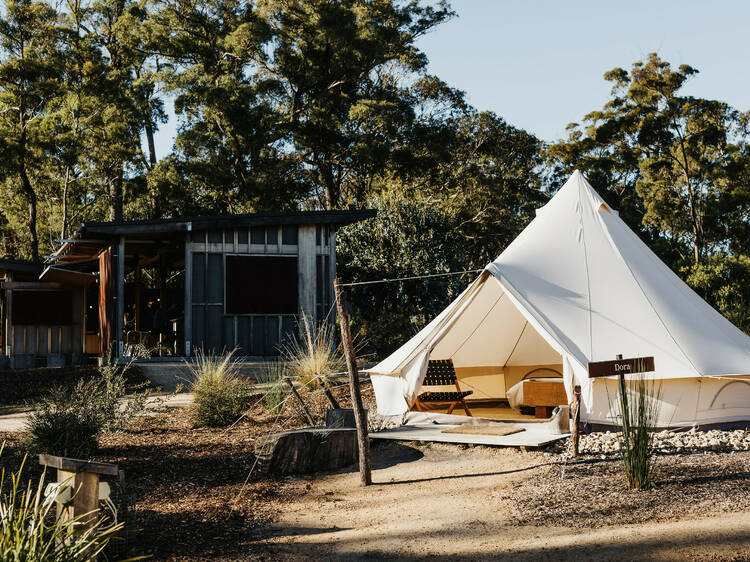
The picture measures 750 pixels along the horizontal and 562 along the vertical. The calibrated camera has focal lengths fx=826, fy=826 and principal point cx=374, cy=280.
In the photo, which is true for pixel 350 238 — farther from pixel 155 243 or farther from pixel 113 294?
pixel 113 294

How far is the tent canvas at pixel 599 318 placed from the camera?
337 inches

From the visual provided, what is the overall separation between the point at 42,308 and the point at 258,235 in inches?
267

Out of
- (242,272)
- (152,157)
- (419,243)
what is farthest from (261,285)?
(152,157)

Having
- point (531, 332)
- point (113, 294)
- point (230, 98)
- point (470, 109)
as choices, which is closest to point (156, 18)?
point (230, 98)

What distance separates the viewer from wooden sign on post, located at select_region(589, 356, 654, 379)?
690 centimetres

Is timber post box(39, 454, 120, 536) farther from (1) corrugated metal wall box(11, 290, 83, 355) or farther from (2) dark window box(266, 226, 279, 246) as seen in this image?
(1) corrugated metal wall box(11, 290, 83, 355)

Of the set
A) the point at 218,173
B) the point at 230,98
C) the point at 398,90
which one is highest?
the point at 398,90

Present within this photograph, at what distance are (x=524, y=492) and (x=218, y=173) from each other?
19287 mm

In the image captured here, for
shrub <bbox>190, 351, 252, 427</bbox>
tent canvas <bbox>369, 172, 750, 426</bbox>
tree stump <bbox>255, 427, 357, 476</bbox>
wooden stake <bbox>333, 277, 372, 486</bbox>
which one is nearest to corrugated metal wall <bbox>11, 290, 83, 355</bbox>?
shrub <bbox>190, 351, 252, 427</bbox>

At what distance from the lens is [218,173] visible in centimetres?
2406

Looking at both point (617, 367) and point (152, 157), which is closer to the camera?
point (617, 367)

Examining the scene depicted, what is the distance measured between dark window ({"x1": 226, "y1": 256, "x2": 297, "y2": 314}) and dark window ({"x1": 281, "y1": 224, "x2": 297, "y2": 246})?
0.30 meters

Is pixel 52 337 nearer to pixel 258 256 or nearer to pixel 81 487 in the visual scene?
pixel 258 256

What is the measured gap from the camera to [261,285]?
1526 centimetres
